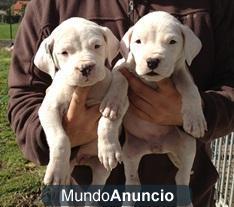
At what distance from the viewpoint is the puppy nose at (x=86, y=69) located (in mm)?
2031

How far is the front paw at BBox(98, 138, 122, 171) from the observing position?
2.06 m

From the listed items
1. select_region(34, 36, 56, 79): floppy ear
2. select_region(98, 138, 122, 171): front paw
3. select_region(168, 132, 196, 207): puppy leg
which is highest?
select_region(34, 36, 56, 79): floppy ear

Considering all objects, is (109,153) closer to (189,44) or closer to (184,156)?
(184,156)

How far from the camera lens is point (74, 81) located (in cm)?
209

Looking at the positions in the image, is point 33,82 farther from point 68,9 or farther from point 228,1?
point 228,1

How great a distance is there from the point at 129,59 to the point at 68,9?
1.56ft

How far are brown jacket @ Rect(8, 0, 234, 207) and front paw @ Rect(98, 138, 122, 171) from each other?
43cm

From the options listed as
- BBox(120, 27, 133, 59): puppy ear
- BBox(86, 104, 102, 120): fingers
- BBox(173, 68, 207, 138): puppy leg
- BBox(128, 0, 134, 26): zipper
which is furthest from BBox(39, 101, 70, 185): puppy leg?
BBox(128, 0, 134, 26): zipper

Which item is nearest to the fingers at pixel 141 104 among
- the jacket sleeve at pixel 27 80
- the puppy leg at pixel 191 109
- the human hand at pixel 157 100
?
the human hand at pixel 157 100

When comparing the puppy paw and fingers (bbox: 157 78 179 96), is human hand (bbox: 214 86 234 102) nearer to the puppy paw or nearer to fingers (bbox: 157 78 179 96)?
fingers (bbox: 157 78 179 96)

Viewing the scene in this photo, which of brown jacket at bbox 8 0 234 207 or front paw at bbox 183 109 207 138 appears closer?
front paw at bbox 183 109 207 138

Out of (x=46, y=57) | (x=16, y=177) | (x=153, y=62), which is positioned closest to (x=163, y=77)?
(x=153, y=62)

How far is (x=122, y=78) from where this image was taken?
2.19m

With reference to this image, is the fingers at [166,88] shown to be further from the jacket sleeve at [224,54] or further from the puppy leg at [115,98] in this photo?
the jacket sleeve at [224,54]
